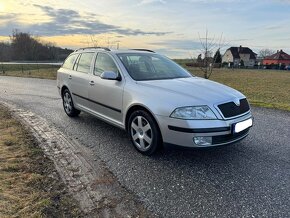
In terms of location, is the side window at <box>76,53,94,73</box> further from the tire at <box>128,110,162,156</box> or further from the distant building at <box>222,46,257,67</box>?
the distant building at <box>222,46,257,67</box>

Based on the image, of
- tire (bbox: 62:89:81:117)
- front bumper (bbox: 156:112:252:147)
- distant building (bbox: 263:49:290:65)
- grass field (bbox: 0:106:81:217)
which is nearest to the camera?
grass field (bbox: 0:106:81:217)

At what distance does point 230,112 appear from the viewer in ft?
12.3

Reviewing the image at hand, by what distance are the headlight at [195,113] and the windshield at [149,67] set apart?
1.17 metres

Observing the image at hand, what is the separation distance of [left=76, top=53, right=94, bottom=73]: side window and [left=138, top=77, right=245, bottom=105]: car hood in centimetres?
174

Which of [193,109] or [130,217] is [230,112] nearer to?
[193,109]

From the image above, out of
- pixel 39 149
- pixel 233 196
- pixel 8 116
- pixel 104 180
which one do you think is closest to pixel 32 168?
pixel 39 149

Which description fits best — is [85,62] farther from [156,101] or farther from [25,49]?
[25,49]

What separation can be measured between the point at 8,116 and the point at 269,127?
6285 mm

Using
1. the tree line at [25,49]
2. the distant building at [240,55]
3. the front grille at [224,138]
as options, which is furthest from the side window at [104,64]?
the distant building at [240,55]

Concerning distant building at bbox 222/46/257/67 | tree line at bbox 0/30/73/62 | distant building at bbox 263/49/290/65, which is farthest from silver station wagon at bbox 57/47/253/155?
distant building at bbox 263/49/290/65

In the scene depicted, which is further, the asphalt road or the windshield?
the windshield

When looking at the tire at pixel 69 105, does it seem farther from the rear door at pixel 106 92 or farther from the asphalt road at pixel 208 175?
the rear door at pixel 106 92

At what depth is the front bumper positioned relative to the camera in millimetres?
3512

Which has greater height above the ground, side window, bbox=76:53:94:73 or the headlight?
side window, bbox=76:53:94:73
